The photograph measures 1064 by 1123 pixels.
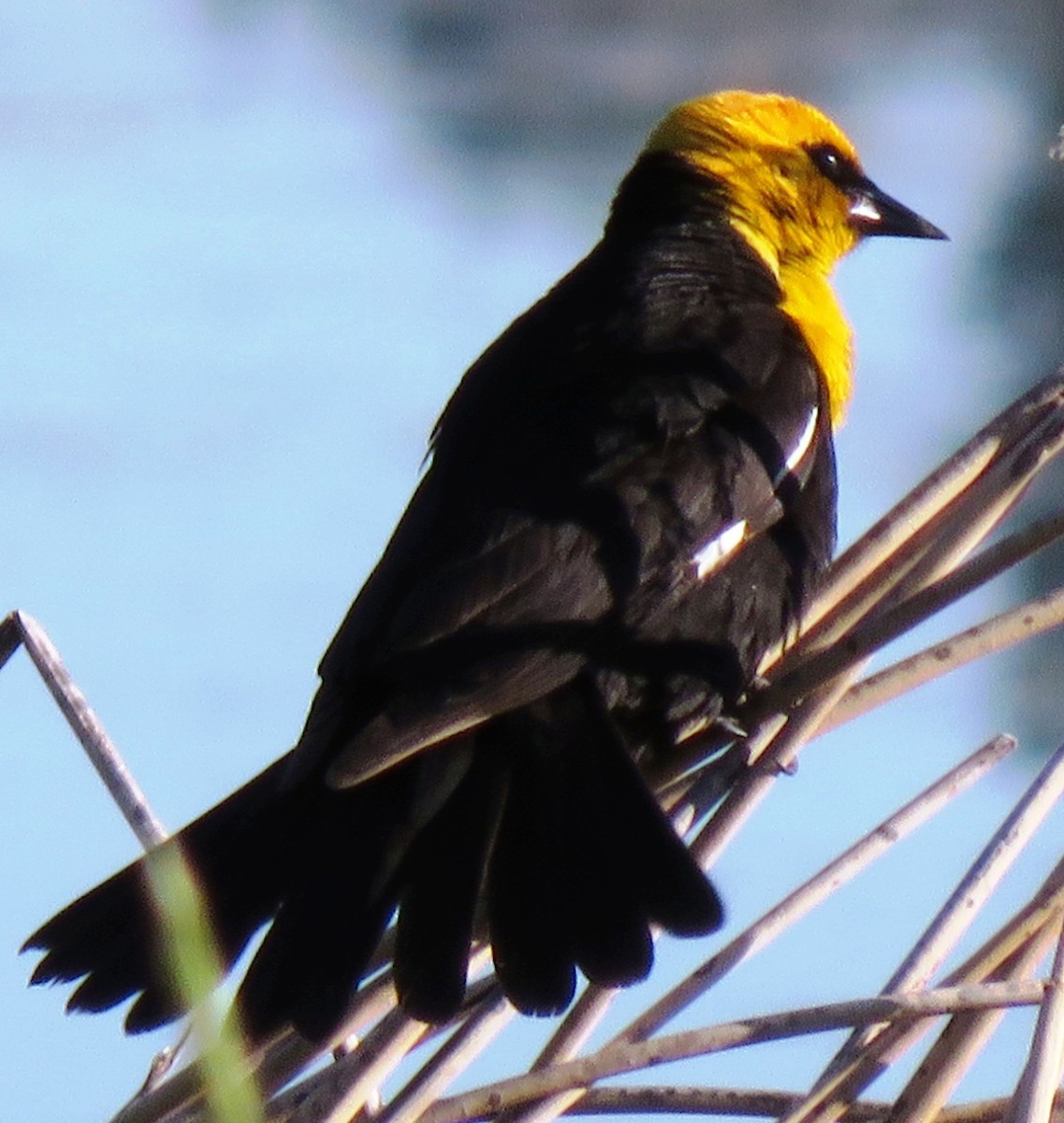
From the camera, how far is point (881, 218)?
10.6 ft

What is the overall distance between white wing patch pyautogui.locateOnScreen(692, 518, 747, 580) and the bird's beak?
902 mm

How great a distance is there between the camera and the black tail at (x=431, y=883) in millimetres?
1971

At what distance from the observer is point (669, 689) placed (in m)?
2.35

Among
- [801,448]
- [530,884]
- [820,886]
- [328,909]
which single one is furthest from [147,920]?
[801,448]

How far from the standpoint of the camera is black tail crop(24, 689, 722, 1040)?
6.47ft

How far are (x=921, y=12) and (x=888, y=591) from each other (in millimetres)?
9193

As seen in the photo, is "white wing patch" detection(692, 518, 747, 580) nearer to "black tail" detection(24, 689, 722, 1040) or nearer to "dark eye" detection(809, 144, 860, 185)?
"black tail" detection(24, 689, 722, 1040)

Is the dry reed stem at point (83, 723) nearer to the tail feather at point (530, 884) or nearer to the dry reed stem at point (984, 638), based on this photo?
the tail feather at point (530, 884)

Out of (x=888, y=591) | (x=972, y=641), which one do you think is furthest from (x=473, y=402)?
(x=972, y=641)

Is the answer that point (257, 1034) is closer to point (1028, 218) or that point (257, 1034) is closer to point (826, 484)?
point (826, 484)

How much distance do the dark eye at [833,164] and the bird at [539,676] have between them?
428mm

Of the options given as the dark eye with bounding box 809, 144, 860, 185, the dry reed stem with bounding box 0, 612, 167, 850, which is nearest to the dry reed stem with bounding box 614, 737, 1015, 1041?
the dry reed stem with bounding box 0, 612, 167, 850

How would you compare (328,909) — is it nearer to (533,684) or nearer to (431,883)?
(431,883)

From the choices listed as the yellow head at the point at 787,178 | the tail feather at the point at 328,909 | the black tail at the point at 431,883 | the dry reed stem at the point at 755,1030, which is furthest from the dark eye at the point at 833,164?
the dry reed stem at the point at 755,1030
